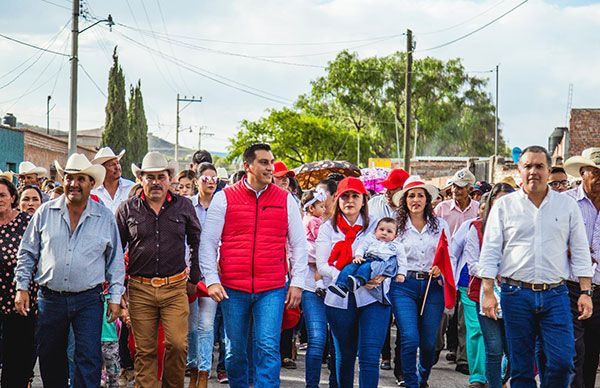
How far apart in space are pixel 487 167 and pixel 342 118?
4064 cm

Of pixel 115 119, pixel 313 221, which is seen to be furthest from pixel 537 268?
pixel 115 119

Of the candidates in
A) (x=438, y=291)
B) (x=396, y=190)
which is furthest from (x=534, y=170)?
(x=396, y=190)

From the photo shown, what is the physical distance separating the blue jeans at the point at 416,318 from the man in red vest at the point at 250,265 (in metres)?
1.37

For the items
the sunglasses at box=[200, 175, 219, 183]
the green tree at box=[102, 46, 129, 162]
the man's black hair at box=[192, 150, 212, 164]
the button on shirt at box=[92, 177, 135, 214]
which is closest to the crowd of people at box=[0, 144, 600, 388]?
the button on shirt at box=[92, 177, 135, 214]

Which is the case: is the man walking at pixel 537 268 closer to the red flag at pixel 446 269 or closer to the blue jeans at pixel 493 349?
the blue jeans at pixel 493 349

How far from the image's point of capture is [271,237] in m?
7.09

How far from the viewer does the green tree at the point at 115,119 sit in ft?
180

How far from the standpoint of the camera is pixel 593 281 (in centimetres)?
739

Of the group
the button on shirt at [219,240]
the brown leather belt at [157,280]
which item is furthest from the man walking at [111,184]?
the button on shirt at [219,240]

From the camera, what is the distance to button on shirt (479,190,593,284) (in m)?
6.66

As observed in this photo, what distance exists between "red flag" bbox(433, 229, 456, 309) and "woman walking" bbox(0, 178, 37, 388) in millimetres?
3879

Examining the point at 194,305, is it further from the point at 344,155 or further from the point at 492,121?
the point at 492,121

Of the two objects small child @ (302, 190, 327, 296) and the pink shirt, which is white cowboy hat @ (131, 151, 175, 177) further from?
the pink shirt

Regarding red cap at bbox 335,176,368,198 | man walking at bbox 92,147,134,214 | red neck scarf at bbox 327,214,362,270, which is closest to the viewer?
red neck scarf at bbox 327,214,362,270
